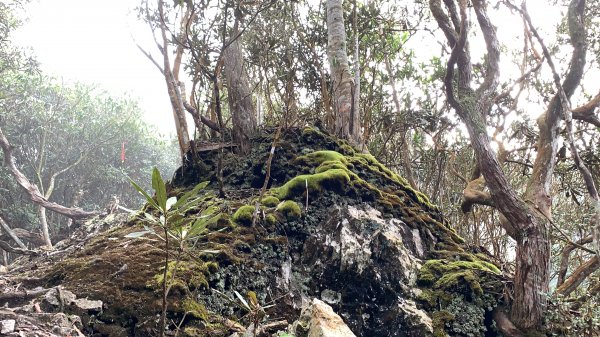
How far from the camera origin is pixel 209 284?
10.8 feet

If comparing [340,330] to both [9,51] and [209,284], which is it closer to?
[209,284]

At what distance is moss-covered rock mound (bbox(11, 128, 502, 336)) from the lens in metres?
2.93

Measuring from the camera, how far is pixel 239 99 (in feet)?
19.1

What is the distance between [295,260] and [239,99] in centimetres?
267

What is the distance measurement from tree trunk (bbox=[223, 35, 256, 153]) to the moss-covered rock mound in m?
0.34

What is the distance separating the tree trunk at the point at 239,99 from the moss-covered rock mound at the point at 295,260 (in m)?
0.34

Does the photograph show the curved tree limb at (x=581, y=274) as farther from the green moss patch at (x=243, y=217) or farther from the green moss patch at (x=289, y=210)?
the green moss patch at (x=243, y=217)

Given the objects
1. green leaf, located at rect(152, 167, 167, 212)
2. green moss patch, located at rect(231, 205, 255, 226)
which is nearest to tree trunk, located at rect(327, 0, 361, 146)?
green moss patch, located at rect(231, 205, 255, 226)

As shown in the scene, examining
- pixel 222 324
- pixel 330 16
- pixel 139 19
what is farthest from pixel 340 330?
pixel 139 19

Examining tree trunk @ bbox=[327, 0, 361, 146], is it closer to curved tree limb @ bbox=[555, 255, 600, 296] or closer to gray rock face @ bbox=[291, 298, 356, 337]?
curved tree limb @ bbox=[555, 255, 600, 296]

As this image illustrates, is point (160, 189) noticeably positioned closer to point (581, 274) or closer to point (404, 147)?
point (581, 274)

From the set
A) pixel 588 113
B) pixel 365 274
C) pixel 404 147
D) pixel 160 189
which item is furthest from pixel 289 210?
pixel 404 147

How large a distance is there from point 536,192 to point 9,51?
14787 millimetres

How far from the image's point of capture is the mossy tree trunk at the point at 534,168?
150 inches
